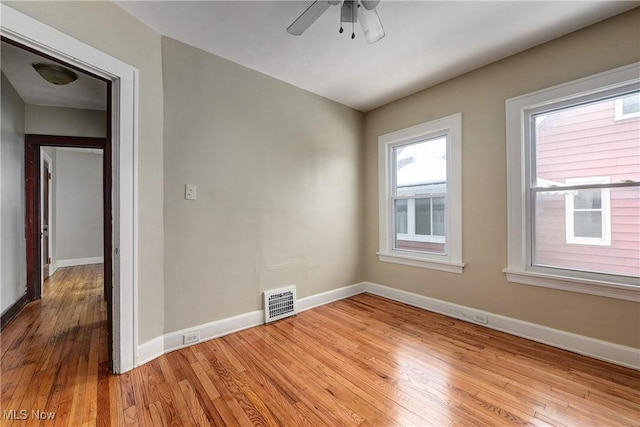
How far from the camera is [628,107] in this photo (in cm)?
204

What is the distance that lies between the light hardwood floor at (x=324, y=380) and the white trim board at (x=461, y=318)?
0.29 feet

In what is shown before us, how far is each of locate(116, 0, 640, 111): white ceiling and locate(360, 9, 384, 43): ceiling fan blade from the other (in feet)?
0.72

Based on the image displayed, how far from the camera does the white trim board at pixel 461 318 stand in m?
2.02

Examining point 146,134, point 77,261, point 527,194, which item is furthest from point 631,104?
point 77,261

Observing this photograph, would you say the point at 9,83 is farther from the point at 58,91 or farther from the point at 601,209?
the point at 601,209

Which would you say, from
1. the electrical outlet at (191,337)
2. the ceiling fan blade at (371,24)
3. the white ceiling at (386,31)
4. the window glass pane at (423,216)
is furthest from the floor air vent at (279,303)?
the ceiling fan blade at (371,24)

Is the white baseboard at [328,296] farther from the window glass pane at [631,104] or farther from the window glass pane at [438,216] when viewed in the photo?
the window glass pane at [631,104]

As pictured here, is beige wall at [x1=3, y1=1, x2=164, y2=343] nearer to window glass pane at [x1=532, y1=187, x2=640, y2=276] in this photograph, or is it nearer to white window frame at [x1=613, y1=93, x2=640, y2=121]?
window glass pane at [x1=532, y1=187, x2=640, y2=276]

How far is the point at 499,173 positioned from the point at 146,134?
322cm


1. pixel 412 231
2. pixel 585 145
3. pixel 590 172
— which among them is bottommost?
pixel 412 231

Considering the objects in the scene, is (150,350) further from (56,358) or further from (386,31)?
(386,31)

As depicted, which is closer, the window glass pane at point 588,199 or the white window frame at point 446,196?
the window glass pane at point 588,199

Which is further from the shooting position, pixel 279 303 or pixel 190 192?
pixel 279 303

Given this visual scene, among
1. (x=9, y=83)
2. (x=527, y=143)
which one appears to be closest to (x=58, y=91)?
(x=9, y=83)
